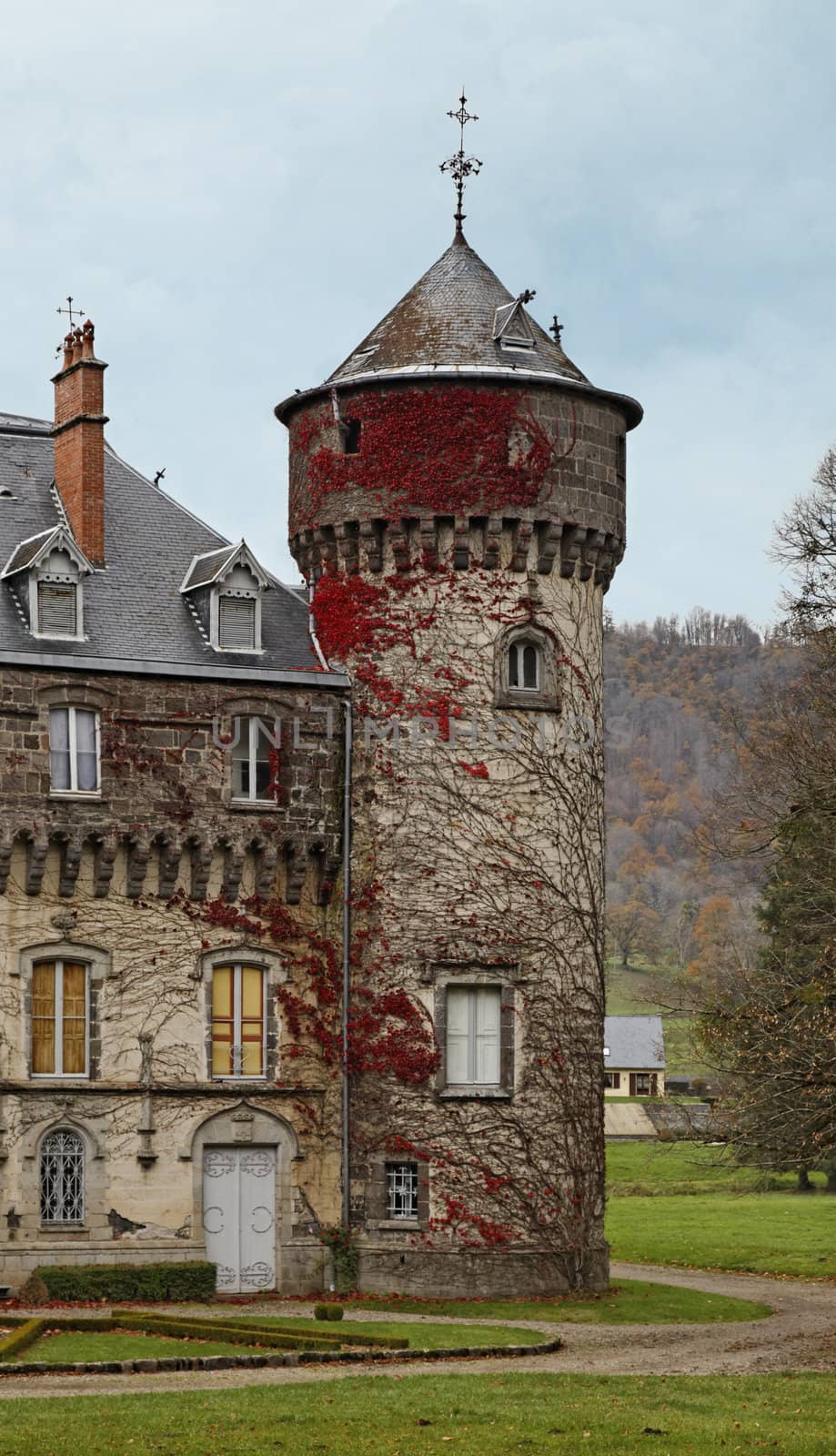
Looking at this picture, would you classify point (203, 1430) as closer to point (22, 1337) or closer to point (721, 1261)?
A: point (22, 1337)

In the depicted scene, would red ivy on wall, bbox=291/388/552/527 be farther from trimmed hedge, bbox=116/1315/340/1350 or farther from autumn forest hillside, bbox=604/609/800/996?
autumn forest hillside, bbox=604/609/800/996

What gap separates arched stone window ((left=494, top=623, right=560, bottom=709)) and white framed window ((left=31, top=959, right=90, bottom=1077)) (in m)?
8.23

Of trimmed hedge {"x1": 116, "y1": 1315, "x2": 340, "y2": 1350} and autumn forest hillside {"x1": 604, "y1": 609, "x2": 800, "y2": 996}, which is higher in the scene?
autumn forest hillside {"x1": 604, "y1": 609, "x2": 800, "y2": 996}

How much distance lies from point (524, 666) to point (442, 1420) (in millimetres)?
17060

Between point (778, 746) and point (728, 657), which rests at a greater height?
point (728, 657)

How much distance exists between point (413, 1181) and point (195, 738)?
7.72 metres

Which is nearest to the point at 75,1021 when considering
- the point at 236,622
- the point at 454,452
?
the point at 236,622

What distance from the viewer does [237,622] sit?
116 ft

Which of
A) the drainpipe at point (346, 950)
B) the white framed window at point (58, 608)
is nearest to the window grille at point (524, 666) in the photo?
the drainpipe at point (346, 950)

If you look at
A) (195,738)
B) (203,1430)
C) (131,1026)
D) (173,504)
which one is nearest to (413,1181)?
(131,1026)

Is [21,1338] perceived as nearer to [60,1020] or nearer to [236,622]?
[60,1020]

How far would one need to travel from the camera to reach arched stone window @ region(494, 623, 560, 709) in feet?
116

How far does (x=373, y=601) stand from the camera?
35.5 metres

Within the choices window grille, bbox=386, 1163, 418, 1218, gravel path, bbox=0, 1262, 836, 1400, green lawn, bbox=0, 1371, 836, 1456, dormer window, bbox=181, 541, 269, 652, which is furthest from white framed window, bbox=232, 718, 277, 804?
green lawn, bbox=0, 1371, 836, 1456
